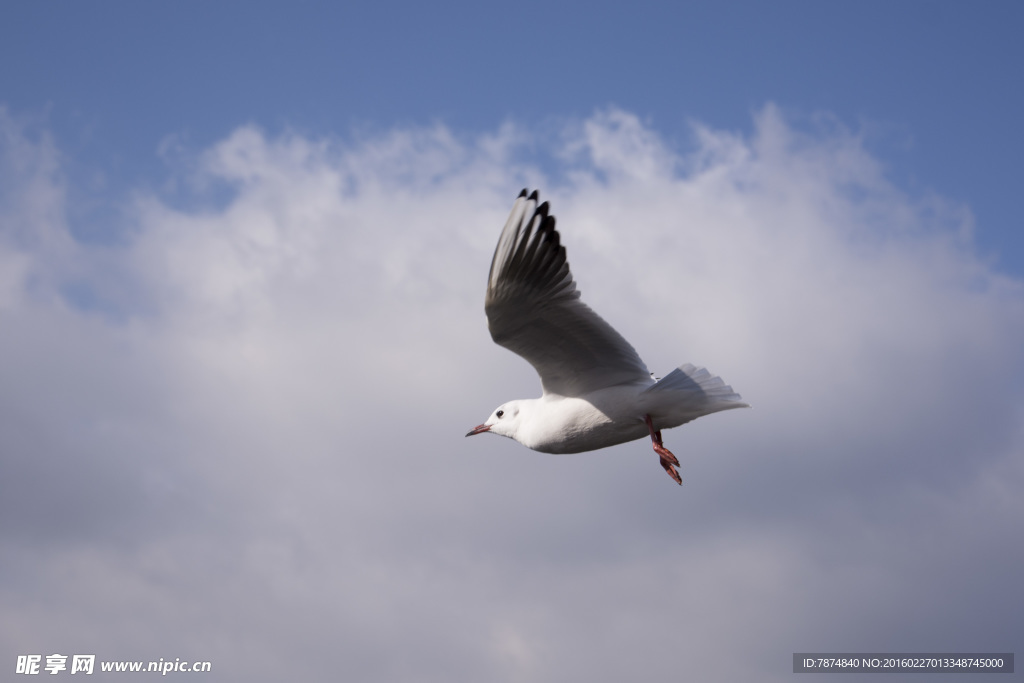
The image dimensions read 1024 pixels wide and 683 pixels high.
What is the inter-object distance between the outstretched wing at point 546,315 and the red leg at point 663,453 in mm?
537

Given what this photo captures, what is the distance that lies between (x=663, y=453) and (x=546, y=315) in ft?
6.14

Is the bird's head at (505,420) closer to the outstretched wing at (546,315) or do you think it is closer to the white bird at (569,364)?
the white bird at (569,364)

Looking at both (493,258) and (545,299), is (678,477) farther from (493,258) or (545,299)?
(493,258)

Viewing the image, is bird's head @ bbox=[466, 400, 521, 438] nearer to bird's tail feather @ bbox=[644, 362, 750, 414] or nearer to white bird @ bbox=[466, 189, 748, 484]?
white bird @ bbox=[466, 189, 748, 484]

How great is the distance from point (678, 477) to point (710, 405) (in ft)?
2.62

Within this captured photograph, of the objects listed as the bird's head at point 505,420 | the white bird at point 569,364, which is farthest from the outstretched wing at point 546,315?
the bird's head at point 505,420

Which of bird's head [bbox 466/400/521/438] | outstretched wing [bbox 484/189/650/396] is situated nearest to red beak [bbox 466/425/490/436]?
bird's head [bbox 466/400/521/438]

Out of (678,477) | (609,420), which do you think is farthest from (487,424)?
(678,477)

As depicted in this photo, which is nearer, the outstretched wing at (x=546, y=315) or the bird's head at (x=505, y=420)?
the outstretched wing at (x=546, y=315)

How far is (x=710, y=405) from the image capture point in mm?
9344

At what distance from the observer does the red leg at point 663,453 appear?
9359 millimetres

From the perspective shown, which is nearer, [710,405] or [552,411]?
[710,405]

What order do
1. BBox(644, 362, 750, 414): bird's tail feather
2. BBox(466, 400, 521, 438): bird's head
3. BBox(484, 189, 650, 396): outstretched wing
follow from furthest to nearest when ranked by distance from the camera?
BBox(466, 400, 521, 438): bird's head
BBox(644, 362, 750, 414): bird's tail feather
BBox(484, 189, 650, 396): outstretched wing

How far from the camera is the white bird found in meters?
9.02
